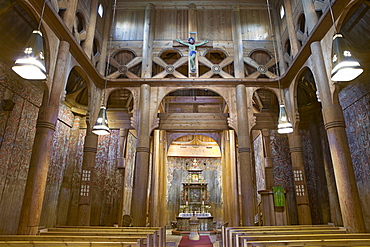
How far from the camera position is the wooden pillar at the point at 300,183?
8.77m

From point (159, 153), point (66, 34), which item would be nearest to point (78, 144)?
point (159, 153)

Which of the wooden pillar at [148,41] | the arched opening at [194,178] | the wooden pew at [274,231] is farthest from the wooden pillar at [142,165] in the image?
the arched opening at [194,178]

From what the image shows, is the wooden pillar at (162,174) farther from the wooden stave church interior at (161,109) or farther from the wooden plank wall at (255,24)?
the wooden plank wall at (255,24)

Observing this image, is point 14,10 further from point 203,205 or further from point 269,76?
point 203,205

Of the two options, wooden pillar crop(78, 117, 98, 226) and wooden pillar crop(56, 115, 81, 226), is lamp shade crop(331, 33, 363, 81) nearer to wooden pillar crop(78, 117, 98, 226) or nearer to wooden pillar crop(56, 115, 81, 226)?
wooden pillar crop(78, 117, 98, 226)

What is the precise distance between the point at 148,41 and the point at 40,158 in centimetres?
678

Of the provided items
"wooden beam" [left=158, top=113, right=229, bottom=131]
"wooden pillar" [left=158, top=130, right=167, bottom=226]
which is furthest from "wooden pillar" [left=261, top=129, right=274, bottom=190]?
"wooden pillar" [left=158, top=130, right=167, bottom=226]

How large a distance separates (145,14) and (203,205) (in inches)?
525

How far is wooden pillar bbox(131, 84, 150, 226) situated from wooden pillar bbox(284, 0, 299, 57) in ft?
18.6

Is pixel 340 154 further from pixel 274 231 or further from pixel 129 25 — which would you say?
pixel 129 25

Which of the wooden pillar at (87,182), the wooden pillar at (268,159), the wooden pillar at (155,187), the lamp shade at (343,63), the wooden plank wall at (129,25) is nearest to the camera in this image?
the lamp shade at (343,63)

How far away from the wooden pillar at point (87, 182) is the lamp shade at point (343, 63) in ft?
26.4

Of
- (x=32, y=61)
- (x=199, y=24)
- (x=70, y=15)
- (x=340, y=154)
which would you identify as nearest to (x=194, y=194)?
(x=199, y=24)

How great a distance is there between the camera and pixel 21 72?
441 cm
